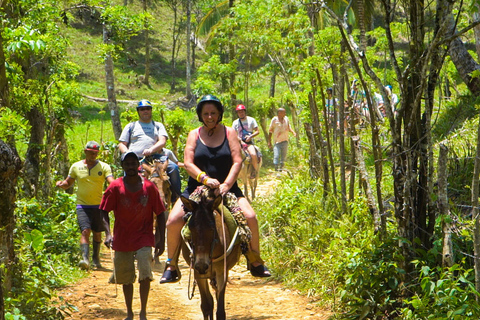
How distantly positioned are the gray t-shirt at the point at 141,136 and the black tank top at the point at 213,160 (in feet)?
12.8

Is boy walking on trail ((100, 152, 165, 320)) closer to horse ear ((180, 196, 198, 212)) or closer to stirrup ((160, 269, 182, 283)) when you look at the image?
stirrup ((160, 269, 182, 283))

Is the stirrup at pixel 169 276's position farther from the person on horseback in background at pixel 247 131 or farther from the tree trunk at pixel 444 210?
the person on horseback in background at pixel 247 131

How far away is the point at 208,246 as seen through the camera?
5.84 m

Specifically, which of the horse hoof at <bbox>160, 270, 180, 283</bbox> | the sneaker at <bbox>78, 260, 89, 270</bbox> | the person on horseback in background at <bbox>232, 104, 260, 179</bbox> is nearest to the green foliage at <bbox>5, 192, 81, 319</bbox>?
the sneaker at <bbox>78, 260, 89, 270</bbox>

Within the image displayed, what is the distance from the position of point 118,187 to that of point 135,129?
3.81 meters

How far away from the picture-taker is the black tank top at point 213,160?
6602mm

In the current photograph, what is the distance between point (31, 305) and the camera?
20.4 feet

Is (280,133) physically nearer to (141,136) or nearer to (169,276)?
(141,136)

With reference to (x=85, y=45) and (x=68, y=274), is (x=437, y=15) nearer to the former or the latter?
(x=68, y=274)

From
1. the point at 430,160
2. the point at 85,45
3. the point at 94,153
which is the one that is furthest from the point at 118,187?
the point at 85,45

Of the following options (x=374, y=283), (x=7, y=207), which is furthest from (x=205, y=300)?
(x=7, y=207)

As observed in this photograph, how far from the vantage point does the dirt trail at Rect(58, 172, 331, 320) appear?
7.31 metres

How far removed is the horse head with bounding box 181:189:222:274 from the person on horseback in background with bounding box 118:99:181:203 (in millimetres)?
4426

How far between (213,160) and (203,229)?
3.40 feet
